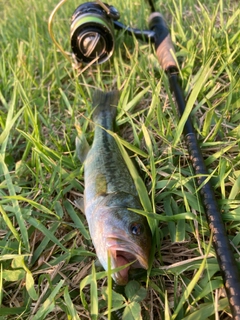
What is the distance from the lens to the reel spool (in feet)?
10.3

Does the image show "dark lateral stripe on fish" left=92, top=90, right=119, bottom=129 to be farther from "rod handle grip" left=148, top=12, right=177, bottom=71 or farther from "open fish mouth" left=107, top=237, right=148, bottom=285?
"open fish mouth" left=107, top=237, right=148, bottom=285

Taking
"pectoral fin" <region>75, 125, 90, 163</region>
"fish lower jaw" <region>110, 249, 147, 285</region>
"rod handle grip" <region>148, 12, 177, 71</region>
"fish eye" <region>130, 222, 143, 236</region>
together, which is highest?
"rod handle grip" <region>148, 12, 177, 71</region>

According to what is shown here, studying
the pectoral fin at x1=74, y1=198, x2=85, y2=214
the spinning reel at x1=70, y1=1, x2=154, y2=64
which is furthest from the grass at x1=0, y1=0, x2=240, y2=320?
the spinning reel at x1=70, y1=1, x2=154, y2=64

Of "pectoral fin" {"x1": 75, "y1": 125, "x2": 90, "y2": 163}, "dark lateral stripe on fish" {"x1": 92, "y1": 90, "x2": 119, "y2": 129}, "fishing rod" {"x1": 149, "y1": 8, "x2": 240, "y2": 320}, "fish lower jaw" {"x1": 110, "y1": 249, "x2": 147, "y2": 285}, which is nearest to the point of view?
Result: "fishing rod" {"x1": 149, "y1": 8, "x2": 240, "y2": 320}

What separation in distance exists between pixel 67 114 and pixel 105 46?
83 cm

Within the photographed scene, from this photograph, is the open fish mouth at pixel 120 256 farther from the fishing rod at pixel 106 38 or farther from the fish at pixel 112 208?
the fishing rod at pixel 106 38

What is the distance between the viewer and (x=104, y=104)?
9.39ft

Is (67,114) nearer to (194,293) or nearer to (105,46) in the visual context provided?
(105,46)

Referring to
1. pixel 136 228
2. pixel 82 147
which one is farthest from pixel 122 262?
pixel 82 147

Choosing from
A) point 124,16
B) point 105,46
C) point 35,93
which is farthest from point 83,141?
point 124,16

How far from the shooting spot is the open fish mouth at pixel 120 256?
1682 millimetres

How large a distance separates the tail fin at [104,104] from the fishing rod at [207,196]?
20.8 inches

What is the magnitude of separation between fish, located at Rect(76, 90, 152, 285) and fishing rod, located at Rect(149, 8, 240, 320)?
0.38m

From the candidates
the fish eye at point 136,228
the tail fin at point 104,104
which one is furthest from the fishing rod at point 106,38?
the fish eye at point 136,228
